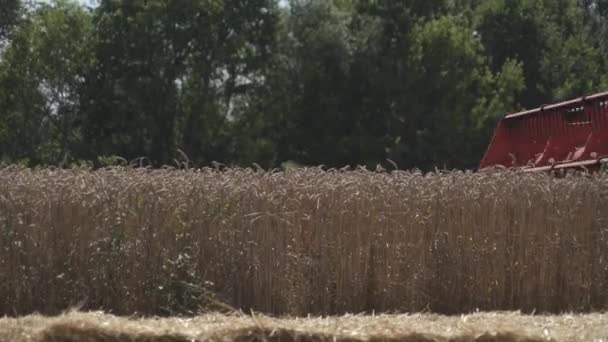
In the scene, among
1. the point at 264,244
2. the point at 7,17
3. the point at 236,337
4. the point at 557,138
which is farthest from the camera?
the point at 7,17

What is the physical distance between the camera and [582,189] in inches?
368

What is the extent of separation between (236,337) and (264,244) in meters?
2.71

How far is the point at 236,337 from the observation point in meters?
5.64

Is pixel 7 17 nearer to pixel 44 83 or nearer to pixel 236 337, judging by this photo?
pixel 44 83

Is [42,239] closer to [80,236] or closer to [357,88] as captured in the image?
[80,236]

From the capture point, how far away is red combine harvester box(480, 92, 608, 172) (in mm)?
10688

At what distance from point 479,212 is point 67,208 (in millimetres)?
3797

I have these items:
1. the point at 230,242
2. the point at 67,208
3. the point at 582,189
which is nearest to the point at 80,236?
the point at 67,208

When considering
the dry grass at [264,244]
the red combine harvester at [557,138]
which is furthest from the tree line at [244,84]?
the dry grass at [264,244]

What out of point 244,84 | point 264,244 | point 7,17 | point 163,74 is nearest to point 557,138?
point 264,244

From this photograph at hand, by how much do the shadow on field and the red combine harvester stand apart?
197 inches

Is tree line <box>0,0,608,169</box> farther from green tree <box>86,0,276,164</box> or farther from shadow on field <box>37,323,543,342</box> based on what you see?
shadow on field <box>37,323,543,342</box>

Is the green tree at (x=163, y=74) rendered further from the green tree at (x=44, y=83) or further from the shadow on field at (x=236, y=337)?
the shadow on field at (x=236, y=337)

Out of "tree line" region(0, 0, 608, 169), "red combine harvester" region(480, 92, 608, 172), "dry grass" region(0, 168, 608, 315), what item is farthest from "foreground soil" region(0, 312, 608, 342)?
"tree line" region(0, 0, 608, 169)
